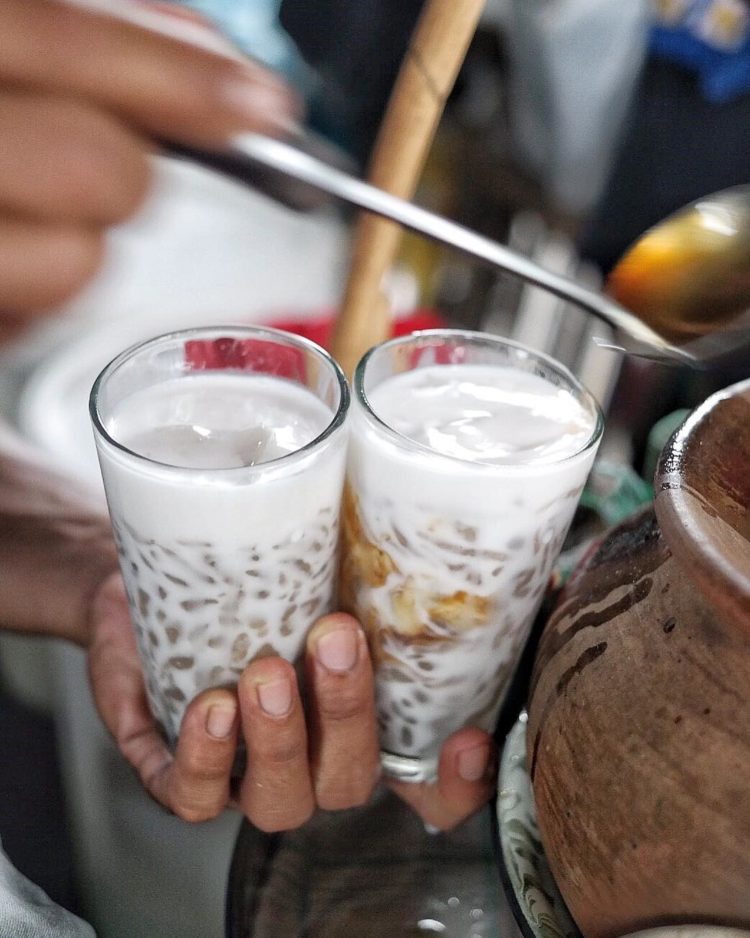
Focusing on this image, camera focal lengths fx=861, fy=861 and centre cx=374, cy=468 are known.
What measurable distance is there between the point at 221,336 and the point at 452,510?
0.64 feet

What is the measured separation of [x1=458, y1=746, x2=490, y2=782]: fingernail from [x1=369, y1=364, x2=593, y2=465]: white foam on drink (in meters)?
0.20

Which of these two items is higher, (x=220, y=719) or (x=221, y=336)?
(x=221, y=336)

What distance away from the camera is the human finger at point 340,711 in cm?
52

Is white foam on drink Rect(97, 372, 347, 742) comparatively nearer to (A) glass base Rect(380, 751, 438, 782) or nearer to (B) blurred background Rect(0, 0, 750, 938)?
(A) glass base Rect(380, 751, 438, 782)

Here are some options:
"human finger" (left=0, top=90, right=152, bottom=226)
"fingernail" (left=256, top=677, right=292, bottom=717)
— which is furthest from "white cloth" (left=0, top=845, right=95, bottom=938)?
"human finger" (left=0, top=90, right=152, bottom=226)

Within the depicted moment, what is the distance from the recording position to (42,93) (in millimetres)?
558

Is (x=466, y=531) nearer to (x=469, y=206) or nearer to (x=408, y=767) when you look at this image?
(x=408, y=767)

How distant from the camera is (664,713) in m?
0.36

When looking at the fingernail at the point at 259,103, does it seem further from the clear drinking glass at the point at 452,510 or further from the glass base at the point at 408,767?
the glass base at the point at 408,767

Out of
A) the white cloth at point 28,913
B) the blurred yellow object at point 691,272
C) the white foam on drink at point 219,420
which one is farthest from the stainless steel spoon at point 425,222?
the white cloth at point 28,913

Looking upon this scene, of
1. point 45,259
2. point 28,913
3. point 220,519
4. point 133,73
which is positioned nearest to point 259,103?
point 133,73

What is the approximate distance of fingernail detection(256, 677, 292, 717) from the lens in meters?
0.51

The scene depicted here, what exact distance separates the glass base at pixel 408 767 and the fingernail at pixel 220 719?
0.15m

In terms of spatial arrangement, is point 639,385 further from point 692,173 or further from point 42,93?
point 42,93
